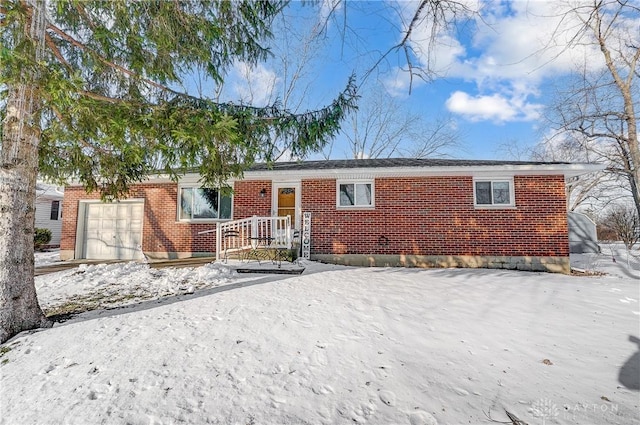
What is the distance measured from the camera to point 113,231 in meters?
10.9

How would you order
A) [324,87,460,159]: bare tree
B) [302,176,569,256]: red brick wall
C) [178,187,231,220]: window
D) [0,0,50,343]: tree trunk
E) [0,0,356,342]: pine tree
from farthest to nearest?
[324,87,460,159]: bare tree
[178,187,231,220]: window
[302,176,569,256]: red brick wall
[0,0,50,343]: tree trunk
[0,0,356,342]: pine tree

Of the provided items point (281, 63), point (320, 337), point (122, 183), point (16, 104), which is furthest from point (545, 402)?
point (281, 63)

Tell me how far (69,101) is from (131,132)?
834 millimetres

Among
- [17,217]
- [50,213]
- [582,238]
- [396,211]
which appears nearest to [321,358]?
[17,217]

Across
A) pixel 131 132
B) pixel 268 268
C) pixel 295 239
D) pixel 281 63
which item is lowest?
pixel 268 268

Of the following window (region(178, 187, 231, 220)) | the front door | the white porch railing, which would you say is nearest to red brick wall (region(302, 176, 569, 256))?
the front door

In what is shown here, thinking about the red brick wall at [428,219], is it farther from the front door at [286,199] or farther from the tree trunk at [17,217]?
the tree trunk at [17,217]

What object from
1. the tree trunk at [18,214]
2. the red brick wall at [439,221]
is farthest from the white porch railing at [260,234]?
the tree trunk at [18,214]

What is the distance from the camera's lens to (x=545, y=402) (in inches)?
97.3

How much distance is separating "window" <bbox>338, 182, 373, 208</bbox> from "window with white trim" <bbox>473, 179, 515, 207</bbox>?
3.29 m

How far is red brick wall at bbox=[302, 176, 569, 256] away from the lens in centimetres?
898

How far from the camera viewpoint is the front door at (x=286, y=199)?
10.1m

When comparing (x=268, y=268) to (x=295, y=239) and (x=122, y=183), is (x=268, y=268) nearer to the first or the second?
(x=295, y=239)

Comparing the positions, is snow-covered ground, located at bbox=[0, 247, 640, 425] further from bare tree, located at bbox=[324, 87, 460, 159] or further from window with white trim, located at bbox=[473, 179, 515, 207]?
bare tree, located at bbox=[324, 87, 460, 159]
